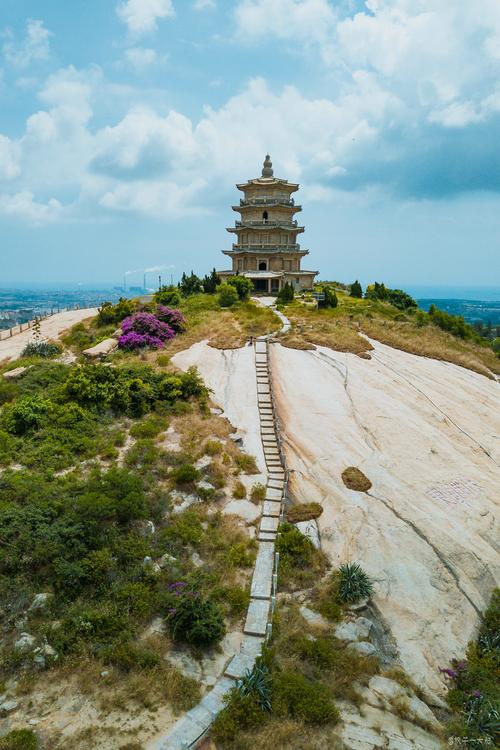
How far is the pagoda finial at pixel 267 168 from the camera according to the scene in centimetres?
6089

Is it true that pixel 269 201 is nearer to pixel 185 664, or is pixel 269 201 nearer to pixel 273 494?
pixel 273 494

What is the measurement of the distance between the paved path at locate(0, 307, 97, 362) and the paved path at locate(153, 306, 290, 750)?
75.7 feet

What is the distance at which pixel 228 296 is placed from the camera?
1815 inches

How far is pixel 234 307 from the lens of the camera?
45.4 meters

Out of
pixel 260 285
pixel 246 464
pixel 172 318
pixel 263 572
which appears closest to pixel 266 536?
pixel 263 572

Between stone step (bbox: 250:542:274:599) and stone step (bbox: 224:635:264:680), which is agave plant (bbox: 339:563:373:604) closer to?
stone step (bbox: 250:542:274:599)

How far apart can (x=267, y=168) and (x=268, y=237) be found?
10.1m

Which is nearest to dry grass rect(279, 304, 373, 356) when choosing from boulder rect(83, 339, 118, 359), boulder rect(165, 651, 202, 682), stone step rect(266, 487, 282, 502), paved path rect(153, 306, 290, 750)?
paved path rect(153, 306, 290, 750)

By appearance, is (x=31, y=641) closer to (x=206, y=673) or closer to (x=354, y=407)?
(x=206, y=673)

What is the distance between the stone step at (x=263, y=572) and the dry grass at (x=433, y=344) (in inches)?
950

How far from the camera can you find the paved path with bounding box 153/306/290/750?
10805mm

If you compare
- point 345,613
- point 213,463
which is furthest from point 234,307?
point 345,613

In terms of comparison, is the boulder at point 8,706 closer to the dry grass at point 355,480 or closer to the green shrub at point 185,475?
the green shrub at point 185,475

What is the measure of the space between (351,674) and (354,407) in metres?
16.1
